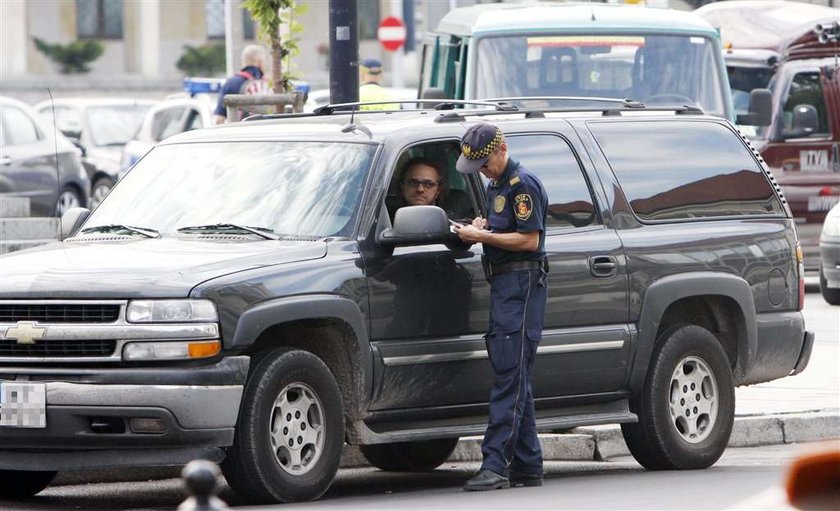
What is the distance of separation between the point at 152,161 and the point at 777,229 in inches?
129

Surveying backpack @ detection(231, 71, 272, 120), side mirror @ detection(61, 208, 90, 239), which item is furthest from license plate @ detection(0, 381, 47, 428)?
backpack @ detection(231, 71, 272, 120)

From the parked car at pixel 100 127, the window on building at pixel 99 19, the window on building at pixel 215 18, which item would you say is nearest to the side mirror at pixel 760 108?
the parked car at pixel 100 127

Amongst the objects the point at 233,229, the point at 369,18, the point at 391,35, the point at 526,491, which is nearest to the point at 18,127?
the point at 233,229

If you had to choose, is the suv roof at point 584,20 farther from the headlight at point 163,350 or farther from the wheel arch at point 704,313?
the headlight at point 163,350

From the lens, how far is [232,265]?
835cm

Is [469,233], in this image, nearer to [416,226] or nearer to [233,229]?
[416,226]

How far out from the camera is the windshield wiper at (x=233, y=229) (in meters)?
8.91

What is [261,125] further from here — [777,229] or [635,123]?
[777,229]

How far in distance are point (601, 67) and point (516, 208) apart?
7.98 meters

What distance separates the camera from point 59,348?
8258 millimetres

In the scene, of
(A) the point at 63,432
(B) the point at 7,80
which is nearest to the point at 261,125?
(A) the point at 63,432

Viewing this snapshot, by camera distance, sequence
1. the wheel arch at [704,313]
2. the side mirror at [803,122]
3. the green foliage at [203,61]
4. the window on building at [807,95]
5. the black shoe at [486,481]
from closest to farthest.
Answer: the black shoe at [486,481]
the wheel arch at [704,313]
the side mirror at [803,122]
the window on building at [807,95]
the green foliage at [203,61]

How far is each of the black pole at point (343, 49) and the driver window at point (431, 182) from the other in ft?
9.20

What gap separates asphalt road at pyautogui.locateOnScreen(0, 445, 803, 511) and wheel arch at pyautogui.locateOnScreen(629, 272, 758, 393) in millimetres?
558
